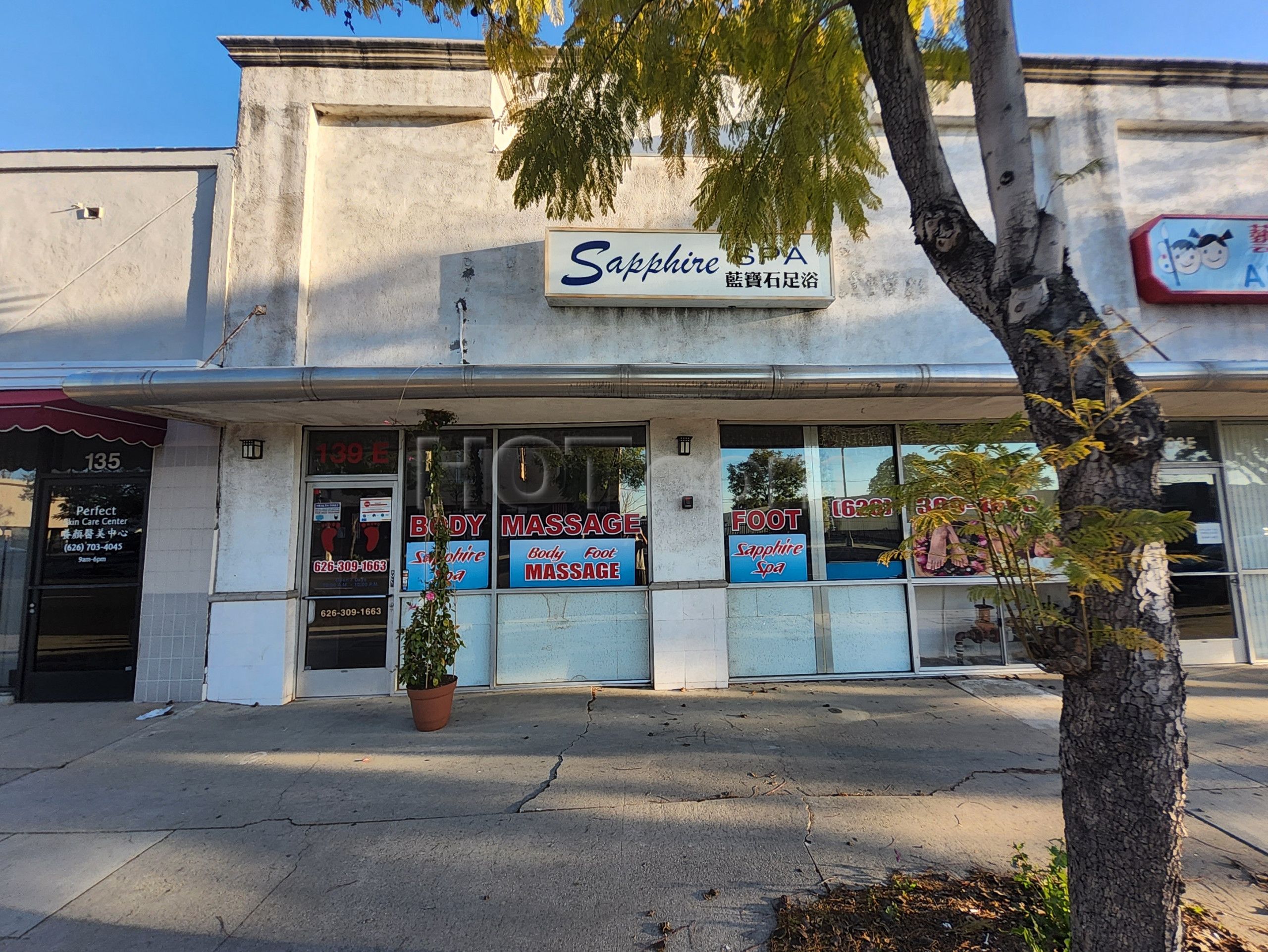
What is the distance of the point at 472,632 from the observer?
6785 mm

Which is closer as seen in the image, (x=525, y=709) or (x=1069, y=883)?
(x=1069, y=883)

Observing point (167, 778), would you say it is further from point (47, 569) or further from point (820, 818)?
point (820, 818)

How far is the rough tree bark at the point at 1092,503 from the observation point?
6.90 feet

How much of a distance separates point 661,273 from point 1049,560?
212 inches

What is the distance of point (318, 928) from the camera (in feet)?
9.20

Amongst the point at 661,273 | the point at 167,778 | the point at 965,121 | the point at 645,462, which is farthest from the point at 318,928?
the point at 965,121

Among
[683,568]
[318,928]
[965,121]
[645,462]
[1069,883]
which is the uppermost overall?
[965,121]

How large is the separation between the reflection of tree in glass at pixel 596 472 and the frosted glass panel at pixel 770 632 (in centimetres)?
178

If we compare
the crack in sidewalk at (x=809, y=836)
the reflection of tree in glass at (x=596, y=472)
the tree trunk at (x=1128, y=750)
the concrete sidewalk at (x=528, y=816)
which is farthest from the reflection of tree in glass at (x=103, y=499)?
the tree trunk at (x=1128, y=750)

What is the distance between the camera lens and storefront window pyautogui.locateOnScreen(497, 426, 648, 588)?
693 centimetres

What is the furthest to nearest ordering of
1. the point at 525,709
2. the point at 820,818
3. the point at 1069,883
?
the point at 525,709
the point at 820,818
the point at 1069,883

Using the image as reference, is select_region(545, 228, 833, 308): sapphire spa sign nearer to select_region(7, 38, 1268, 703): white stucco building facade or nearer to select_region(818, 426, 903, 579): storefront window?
select_region(7, 38, 1268, 703): white stucco building facade

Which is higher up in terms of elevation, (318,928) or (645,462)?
(645,462)

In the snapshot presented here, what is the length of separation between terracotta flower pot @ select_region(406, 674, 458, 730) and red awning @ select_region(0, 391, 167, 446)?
4.05 metres
